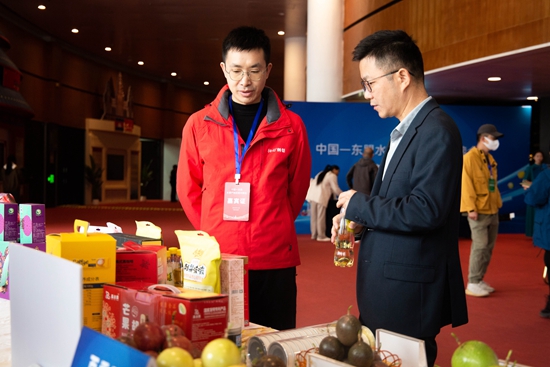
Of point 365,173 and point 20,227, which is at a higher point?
point 365,173

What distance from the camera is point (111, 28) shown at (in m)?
15.6

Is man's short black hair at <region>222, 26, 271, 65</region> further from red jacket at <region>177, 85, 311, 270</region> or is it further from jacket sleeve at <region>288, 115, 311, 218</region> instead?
jacket sleeve at <region>288, 115, 311, 218</region>

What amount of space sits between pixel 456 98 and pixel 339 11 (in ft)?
9.48

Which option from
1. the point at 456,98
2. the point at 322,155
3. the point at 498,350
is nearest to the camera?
the point at 498,350

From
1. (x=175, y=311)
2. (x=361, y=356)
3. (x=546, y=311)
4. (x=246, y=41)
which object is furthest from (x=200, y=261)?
(x=546, y=311)

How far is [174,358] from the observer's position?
1116 mm

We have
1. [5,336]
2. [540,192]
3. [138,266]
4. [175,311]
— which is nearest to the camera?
[175,311]

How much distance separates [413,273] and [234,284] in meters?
0.58

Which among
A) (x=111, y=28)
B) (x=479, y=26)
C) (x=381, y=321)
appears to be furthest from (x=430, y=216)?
(x=111, y=28)

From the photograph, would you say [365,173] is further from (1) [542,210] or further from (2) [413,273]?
(2) [413,273]

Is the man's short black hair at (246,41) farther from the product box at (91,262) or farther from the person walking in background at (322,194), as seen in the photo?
the person walking in background at (322,194)

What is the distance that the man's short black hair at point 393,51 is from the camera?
200 centimetres

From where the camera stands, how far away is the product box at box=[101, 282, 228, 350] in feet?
4.32

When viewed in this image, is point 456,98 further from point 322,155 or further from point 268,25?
point 268,25
